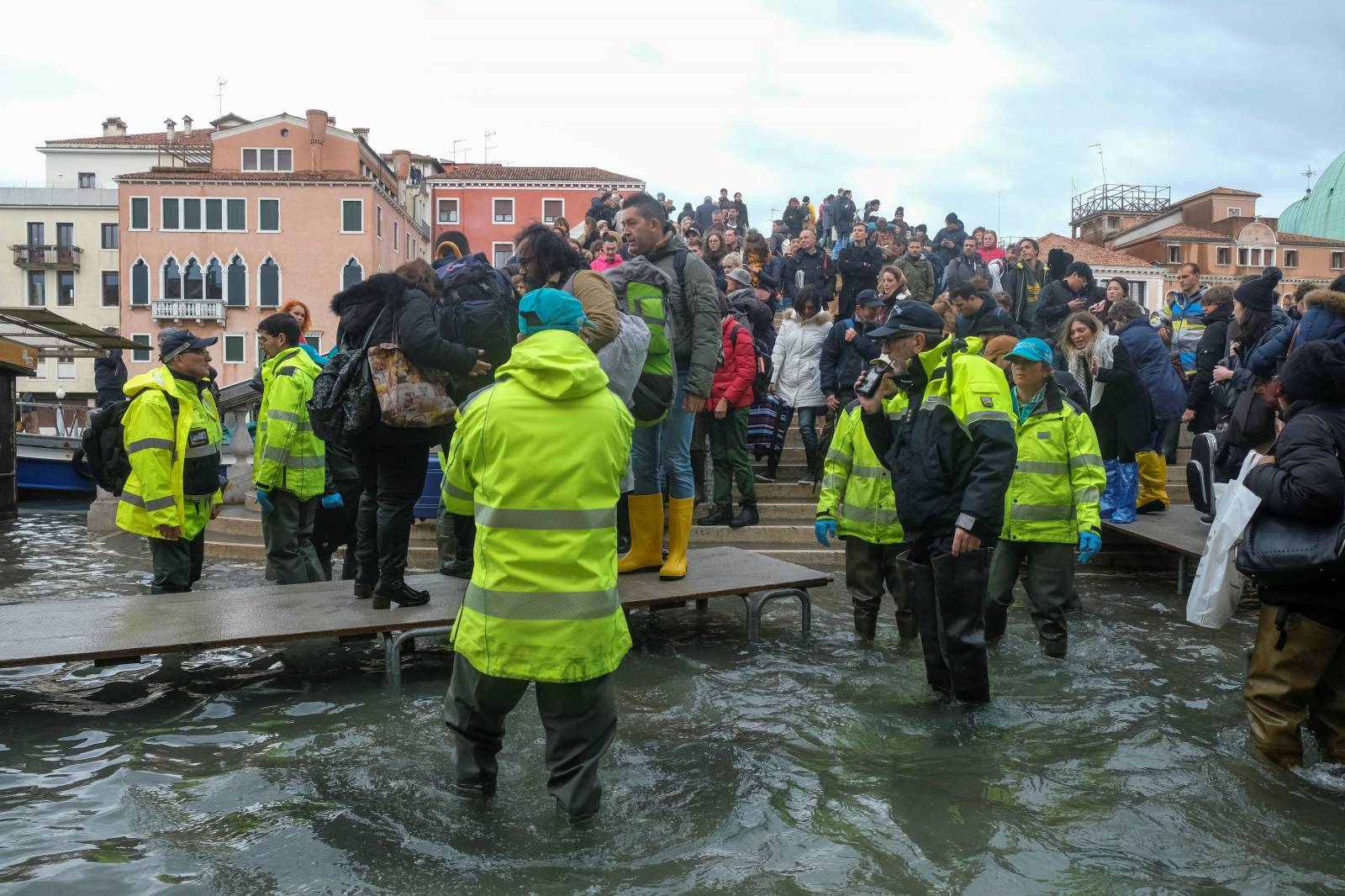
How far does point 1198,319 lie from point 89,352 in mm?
17489

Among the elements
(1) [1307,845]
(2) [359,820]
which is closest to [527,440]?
(2) [359,820]

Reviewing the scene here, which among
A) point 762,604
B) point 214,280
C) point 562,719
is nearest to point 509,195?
point 214,280

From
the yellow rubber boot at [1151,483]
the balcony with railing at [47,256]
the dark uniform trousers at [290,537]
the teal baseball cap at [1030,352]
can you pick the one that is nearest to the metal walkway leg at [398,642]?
the dark uniform trousers at [290,537]

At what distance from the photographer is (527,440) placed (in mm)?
4234

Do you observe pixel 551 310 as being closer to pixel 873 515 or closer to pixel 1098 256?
pixel 873 515

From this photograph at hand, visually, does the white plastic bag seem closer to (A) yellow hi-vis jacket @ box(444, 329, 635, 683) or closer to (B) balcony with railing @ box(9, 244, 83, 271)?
(A) yellow hi-vis jacket @ box(444, 329, 635, 683)

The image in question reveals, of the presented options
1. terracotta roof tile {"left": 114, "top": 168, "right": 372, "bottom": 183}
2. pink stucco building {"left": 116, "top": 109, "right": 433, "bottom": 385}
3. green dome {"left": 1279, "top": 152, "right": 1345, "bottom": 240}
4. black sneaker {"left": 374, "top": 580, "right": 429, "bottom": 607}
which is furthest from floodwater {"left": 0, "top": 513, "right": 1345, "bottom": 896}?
green dome {"left": 1279, "top": 152, "right": 1345, "bottom": 240}

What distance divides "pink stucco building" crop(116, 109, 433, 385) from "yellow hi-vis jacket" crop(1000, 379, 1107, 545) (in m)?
52.1

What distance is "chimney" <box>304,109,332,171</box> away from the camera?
57.7 m

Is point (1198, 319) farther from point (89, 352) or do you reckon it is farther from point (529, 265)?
point (89, 352)

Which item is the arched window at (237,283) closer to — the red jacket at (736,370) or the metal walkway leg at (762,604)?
the red jacket at (736,370)

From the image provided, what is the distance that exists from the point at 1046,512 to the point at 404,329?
441 centimetres

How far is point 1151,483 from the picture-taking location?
1133cm

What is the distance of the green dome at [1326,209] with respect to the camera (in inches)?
2950
